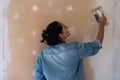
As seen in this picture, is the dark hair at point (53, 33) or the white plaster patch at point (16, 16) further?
the white plaster patch at point (16, 16)

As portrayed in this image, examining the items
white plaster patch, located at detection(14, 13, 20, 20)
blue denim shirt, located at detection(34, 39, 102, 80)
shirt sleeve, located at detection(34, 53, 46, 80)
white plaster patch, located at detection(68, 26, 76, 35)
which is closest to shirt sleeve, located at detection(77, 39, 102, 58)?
blue denim shirt, located at detection(34, 39, 102, 80)

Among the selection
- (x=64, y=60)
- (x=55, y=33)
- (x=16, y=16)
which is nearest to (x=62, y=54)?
(x=64, y=60)

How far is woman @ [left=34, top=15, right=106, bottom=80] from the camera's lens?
2131 mm

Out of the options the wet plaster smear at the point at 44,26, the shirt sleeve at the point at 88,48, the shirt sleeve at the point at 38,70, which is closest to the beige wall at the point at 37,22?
the wet plaster smear at the point at 44,26

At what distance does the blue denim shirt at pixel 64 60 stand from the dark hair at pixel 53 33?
53mm

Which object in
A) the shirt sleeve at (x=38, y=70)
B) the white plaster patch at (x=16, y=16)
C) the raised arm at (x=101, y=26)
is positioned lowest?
the shirt sleeve at (x=38, y=70)

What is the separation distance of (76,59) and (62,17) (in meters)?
0.49

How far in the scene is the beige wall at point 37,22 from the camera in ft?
7.88

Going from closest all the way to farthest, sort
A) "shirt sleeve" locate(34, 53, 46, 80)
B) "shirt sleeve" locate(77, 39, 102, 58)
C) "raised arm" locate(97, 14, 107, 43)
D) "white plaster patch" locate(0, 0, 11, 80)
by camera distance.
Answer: "shirt sleeve" locate(77, 39, 102, 58) → "raised arm" locate(97, 14, 107, 43) → "shirt sleeve" locate(34, 53, 46, 80) → "white plaster patch" locate(0, 0, 11, 80)

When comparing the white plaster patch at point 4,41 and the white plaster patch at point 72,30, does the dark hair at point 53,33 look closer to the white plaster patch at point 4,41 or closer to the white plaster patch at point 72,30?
the white plaster patch at point 72,30

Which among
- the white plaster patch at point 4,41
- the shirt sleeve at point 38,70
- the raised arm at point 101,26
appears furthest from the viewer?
the white plaster patch at point 4,41

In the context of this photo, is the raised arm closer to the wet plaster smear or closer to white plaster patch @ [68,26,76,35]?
the wet plaster smear

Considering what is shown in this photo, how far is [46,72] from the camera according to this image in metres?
2.30

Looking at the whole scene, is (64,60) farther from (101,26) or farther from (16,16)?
(16,16)
